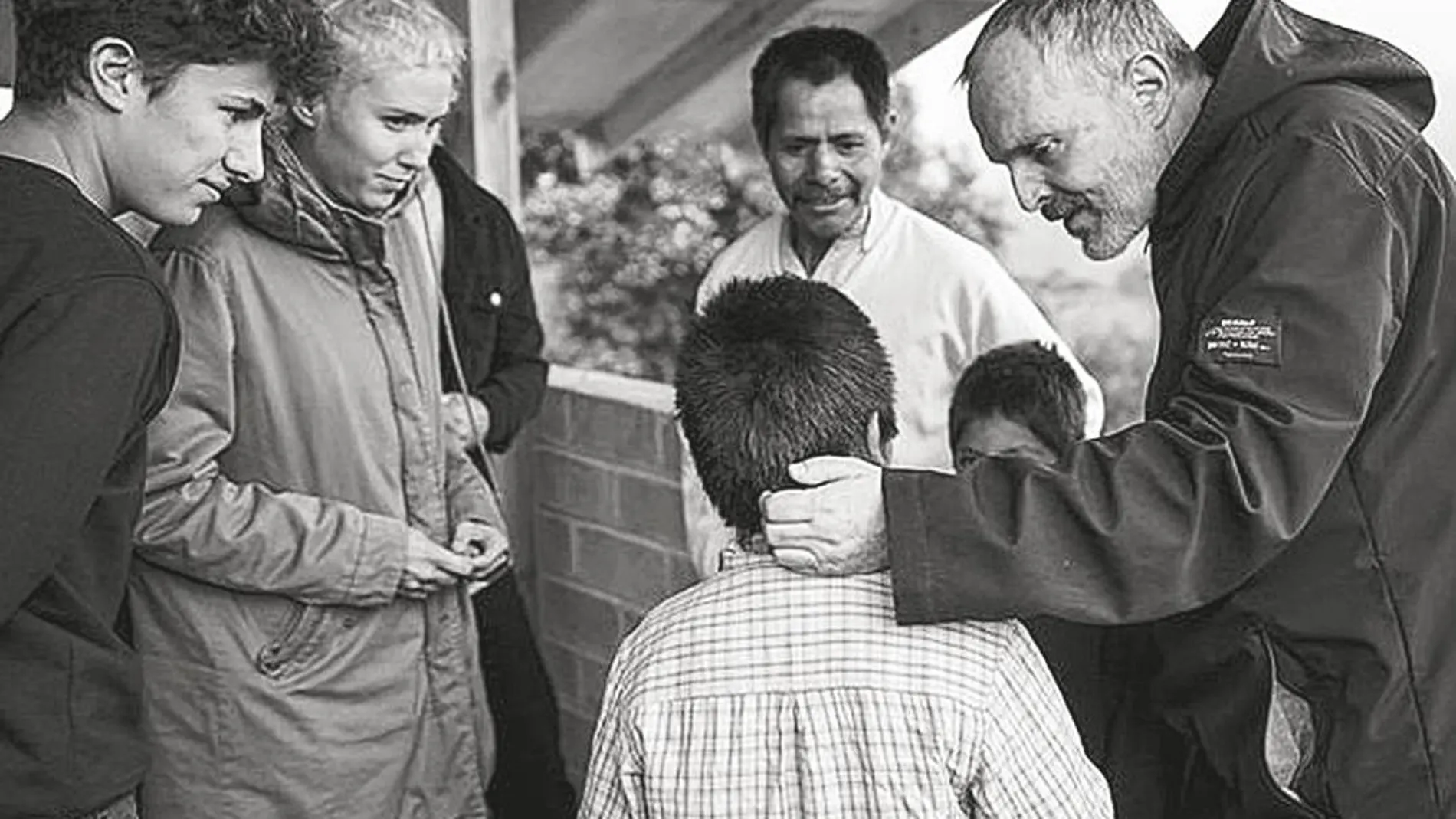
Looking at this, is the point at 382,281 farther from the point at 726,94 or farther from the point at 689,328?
the point at 726,94

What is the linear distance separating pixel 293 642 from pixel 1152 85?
1.22m

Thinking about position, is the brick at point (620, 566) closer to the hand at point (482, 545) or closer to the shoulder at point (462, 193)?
the shoulder at point (462, 193)

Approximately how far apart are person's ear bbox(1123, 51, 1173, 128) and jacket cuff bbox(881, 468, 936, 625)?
18.4 inches

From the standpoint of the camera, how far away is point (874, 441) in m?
2.10

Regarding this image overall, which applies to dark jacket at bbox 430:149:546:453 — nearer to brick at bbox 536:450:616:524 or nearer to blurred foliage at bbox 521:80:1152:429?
brick at bbox 536:450:616:524

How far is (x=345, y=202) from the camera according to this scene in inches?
114

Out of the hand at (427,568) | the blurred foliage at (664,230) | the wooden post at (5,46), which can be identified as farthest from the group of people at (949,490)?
the blurred foliage at (664,230)

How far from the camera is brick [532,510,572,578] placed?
4445 mm

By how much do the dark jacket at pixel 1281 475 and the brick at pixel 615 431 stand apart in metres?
1.90

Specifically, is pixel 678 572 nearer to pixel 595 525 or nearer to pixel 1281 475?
pixel 595 525

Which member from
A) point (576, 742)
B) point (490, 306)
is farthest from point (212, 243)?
point (576, 742)

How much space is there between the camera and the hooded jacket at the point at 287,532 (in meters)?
2.65

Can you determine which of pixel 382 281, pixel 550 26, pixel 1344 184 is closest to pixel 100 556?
pixel 382 281

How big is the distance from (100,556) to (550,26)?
3384mm
